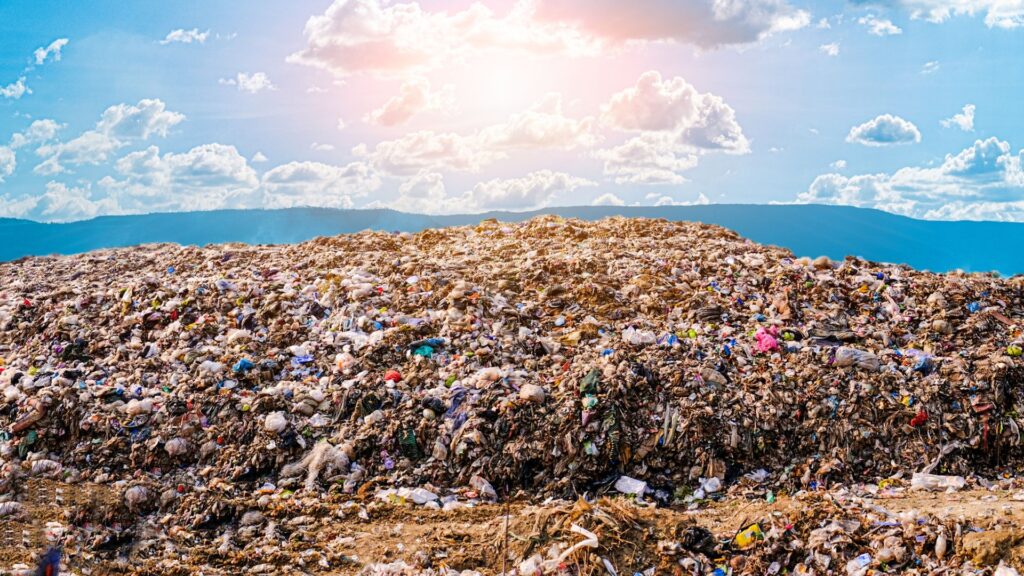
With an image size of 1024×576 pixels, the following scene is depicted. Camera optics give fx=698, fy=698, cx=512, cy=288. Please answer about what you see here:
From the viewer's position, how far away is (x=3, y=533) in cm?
505

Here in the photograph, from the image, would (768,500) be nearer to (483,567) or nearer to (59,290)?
(483,567)

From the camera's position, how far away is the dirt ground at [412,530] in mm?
4406

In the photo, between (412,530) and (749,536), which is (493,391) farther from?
(749,536)

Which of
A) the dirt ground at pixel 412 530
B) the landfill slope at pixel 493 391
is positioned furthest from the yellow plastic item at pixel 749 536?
the landfill slope at pixel 493 391

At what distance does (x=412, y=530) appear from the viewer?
5039 mm

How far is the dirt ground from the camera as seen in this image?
14.5ft

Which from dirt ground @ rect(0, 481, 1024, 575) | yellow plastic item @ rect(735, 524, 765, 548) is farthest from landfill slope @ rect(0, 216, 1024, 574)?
yellow plastic item @ rect(735, 524, 765, 548)

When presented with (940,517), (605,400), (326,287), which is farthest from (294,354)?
(940,517)

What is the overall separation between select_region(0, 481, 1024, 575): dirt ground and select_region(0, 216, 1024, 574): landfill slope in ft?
0.16

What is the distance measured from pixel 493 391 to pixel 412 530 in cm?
153

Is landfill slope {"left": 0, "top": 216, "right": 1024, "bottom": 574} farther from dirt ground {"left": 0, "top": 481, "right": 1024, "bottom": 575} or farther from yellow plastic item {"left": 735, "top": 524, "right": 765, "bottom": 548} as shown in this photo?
yellow plastic item {"left": 735, "top": 524, "right": 765, "bottom": 548}

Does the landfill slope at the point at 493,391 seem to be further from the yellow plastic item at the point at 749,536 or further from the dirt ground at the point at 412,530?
the yellow plastic item at the point at 749,536

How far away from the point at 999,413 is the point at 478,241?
703cm

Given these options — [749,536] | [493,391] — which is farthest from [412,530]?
[749,536]
